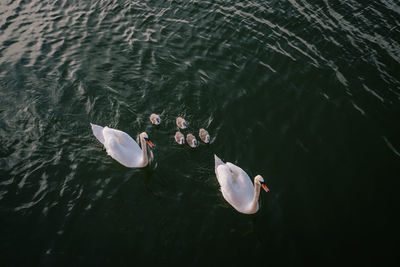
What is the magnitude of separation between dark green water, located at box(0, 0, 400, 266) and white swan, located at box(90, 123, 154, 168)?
0.35m

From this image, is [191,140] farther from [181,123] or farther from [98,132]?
[98,132]

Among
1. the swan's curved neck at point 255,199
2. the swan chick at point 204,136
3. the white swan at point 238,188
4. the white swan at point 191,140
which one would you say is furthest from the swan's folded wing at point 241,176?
the white swan at point 191,140

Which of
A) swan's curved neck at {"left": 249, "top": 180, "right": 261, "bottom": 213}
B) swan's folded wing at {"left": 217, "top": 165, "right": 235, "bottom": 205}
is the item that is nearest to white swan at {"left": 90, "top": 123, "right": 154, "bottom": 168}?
swan's folded wing at {"left": 217, "top": 165, "right": 235, "bottom": 205}

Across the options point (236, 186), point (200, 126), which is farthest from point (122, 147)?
point (236, 186)

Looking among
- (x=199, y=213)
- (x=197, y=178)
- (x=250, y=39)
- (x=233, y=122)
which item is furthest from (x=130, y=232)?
(x=250, y=39)

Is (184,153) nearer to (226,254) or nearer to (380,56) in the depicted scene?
(226,254)

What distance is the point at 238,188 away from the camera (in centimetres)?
772

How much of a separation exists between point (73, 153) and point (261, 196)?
5.59m

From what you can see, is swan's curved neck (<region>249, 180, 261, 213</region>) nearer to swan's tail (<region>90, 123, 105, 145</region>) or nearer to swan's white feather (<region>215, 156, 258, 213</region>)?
swan's white feather (<region>215, 156, 258, 213</region>)

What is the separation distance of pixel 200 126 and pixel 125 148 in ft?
8.37

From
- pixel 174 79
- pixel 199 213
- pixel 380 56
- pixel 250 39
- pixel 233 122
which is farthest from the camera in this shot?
pixel 250 39

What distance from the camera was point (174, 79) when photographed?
11125 mm

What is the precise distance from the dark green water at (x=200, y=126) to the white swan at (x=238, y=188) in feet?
1.06

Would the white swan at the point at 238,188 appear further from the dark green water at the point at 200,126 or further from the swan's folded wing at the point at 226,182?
the dark green water at the point at 200,126
